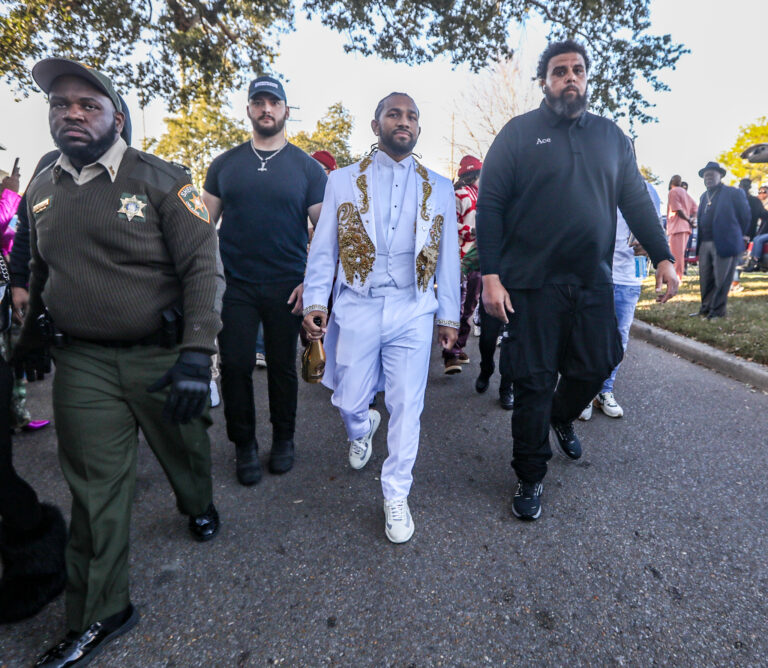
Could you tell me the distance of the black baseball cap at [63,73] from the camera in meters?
1.84

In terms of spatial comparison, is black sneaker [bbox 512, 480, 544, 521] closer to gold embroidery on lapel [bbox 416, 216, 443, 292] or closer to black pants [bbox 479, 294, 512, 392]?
gold embroidery on lapel [bbox 416, 216, 443, 292]

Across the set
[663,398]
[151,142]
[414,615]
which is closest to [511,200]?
[414,615]

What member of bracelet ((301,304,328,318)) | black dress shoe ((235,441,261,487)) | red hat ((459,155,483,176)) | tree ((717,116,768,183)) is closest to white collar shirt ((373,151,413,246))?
bracelet ((301,304,328,318))

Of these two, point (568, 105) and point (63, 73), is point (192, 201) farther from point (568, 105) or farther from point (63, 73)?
point (568, 105)

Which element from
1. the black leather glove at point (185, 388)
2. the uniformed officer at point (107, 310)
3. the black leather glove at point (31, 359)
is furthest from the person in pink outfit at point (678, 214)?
the black leather glove at point (31, 359)

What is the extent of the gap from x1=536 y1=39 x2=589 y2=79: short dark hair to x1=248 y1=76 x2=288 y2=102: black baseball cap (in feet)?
5.08

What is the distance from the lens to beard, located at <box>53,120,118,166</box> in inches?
73.7

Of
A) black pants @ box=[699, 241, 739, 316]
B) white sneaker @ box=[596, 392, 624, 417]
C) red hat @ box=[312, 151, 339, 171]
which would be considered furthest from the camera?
black pants @ box=[699, 241, 739, 316]

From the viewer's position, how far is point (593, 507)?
9.27 feet

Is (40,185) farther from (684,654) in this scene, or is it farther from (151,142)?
(151,142)

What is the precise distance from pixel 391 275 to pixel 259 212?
97 cm

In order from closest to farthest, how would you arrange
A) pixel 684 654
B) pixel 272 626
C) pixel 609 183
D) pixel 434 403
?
1. pixel 684 654
2. pixel 272 626
3. pixel 609 183
4. pixel 434 403

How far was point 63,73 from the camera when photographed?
1.89 m

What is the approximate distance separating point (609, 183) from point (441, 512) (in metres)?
1.96
